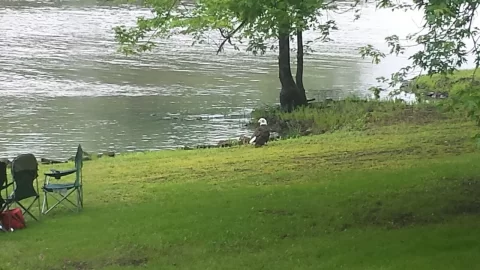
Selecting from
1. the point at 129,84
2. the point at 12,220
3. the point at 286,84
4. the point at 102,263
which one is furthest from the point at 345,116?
the point at 102,263

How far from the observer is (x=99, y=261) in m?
7.02

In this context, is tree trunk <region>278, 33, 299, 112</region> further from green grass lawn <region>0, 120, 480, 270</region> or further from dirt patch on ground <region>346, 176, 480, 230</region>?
dirt patch on ground <region>346, 176, 480, 230</region>

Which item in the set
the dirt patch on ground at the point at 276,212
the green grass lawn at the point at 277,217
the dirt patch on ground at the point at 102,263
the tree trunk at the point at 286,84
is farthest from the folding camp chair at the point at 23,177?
the tree trunk at the point at 286,84

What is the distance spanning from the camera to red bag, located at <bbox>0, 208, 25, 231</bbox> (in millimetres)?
8344

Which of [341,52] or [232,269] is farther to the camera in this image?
[341,52]

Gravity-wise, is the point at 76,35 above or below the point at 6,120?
above

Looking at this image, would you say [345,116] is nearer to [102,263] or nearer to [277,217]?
[277,217]

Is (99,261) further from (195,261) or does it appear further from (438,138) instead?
(438,138)

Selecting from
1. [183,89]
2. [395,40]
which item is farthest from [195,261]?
[183,89]

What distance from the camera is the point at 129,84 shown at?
2730cm

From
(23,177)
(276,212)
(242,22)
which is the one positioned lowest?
(276,212)

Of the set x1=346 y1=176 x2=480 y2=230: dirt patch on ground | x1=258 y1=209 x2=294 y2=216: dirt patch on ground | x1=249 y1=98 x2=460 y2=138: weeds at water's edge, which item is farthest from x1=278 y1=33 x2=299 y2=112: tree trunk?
x1=258 y1=209 x2=294 y2=216: dirt patch on ground

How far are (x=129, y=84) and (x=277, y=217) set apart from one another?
65.1 feet

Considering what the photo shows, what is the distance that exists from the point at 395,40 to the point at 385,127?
5383mm
